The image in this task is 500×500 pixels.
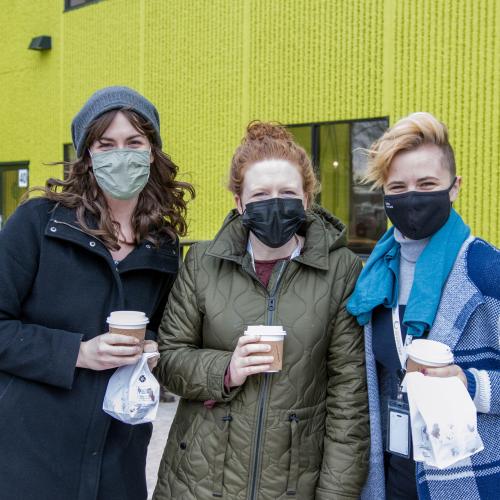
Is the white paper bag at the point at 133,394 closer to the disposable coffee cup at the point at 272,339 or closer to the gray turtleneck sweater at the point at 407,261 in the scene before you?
the disposable coffee cup at the point at 272,339

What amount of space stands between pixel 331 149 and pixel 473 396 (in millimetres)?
6052

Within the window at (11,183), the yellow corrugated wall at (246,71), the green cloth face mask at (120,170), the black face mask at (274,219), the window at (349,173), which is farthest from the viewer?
the window at (11,183)

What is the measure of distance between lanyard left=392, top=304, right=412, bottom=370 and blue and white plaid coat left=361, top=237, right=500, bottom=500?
0.28 feet

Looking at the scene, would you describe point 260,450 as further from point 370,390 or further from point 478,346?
point 478,346

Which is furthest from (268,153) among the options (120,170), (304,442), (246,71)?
(246,71)

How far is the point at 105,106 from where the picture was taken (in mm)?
2086

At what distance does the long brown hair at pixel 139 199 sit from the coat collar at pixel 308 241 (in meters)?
0.27

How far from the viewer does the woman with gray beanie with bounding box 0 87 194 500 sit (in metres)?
1.92

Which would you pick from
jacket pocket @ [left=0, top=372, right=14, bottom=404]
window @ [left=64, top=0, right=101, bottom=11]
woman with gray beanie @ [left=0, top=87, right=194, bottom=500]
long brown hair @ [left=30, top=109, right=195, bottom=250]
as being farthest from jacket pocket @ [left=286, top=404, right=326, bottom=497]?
window @ [left=64, top=0, right=101, bottom=11]

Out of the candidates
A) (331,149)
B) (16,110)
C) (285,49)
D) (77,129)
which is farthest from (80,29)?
(77,129)

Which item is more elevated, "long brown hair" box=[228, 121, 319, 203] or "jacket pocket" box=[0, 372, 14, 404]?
"long brown hair" box=[228, 121, 319, 203]

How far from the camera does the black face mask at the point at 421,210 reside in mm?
1897

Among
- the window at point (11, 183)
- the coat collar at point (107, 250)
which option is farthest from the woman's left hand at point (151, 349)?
the window at point (11, 183)

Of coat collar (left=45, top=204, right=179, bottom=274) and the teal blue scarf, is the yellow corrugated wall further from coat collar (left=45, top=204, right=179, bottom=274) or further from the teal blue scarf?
coat collar (left=45, top=204, right=179, bottom=274)
